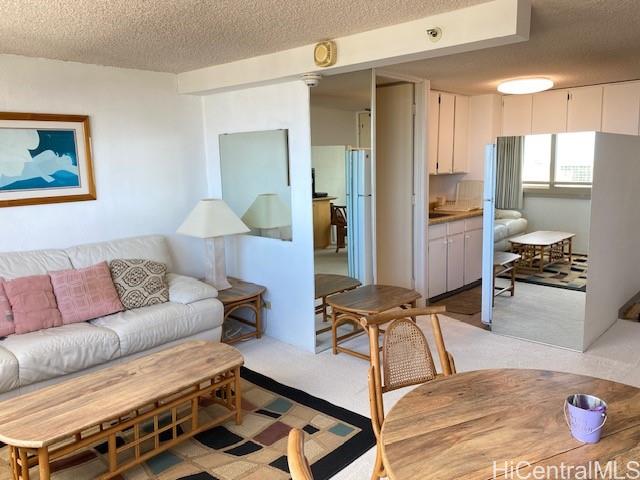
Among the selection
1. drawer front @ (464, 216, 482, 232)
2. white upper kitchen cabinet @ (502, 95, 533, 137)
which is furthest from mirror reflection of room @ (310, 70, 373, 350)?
white upper kitchen cabinet @ (502, 95, 533, 137)

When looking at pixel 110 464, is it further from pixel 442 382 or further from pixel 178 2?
pixel 178 2

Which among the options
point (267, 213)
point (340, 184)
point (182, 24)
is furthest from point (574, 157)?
point (182, 24)

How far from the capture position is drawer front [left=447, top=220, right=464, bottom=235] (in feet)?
16.9

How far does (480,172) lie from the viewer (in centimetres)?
580

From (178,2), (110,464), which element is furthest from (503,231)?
(110,464)

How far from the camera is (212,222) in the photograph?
390 cm

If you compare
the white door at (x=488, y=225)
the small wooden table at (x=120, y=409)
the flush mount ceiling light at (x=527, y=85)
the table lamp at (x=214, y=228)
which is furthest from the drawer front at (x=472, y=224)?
the small wooden table at (x=120, y=409)

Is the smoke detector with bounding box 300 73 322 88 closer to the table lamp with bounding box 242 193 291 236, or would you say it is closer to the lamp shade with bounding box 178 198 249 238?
the table lamp with bounding box 242 193 291 236

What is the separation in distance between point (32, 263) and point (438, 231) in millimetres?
3564

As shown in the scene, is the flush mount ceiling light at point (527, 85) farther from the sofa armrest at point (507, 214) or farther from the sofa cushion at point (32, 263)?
the sofa cushion at point (32, 263)

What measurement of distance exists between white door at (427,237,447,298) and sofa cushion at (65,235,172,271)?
8.25ft

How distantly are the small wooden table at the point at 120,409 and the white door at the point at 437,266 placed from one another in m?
2.66

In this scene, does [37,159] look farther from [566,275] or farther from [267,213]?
[566,275]

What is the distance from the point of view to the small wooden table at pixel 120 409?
6.73 feet
